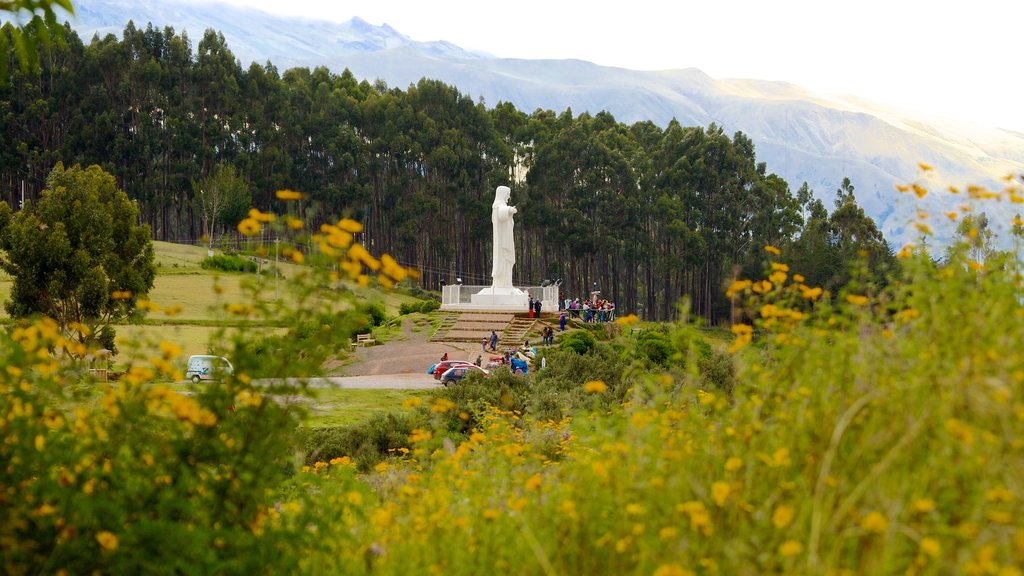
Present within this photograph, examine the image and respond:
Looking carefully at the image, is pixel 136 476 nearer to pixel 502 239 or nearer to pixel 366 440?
pixel 366 440

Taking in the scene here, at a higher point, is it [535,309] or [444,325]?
[535,309]

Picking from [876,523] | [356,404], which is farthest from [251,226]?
[356,404]

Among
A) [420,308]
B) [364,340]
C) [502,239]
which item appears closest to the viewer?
[364,340]

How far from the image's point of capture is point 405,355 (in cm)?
3206

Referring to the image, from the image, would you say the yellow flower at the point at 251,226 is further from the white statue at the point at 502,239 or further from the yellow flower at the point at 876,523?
the white statue at the point at 502,239

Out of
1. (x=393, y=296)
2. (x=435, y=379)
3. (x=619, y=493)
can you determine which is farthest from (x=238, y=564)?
(x=393, y=296)

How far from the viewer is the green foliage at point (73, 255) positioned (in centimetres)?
2397

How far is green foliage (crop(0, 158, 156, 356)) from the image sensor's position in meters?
24.0

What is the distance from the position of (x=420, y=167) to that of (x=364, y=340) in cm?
2960

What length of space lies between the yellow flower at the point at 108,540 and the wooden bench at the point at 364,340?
29.8 m

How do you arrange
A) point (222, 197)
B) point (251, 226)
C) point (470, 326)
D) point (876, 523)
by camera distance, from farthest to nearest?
1. point (222, 197)
2. point (470, 326)
3. point (251, 226)
4. point (876, 523)

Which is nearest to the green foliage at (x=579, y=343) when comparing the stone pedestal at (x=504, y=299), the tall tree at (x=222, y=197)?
the stone pedestal at (x=504, y=299)

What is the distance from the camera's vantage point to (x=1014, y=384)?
337cm

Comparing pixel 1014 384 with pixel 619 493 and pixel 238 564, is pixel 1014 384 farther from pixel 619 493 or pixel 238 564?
pixel 238 564
